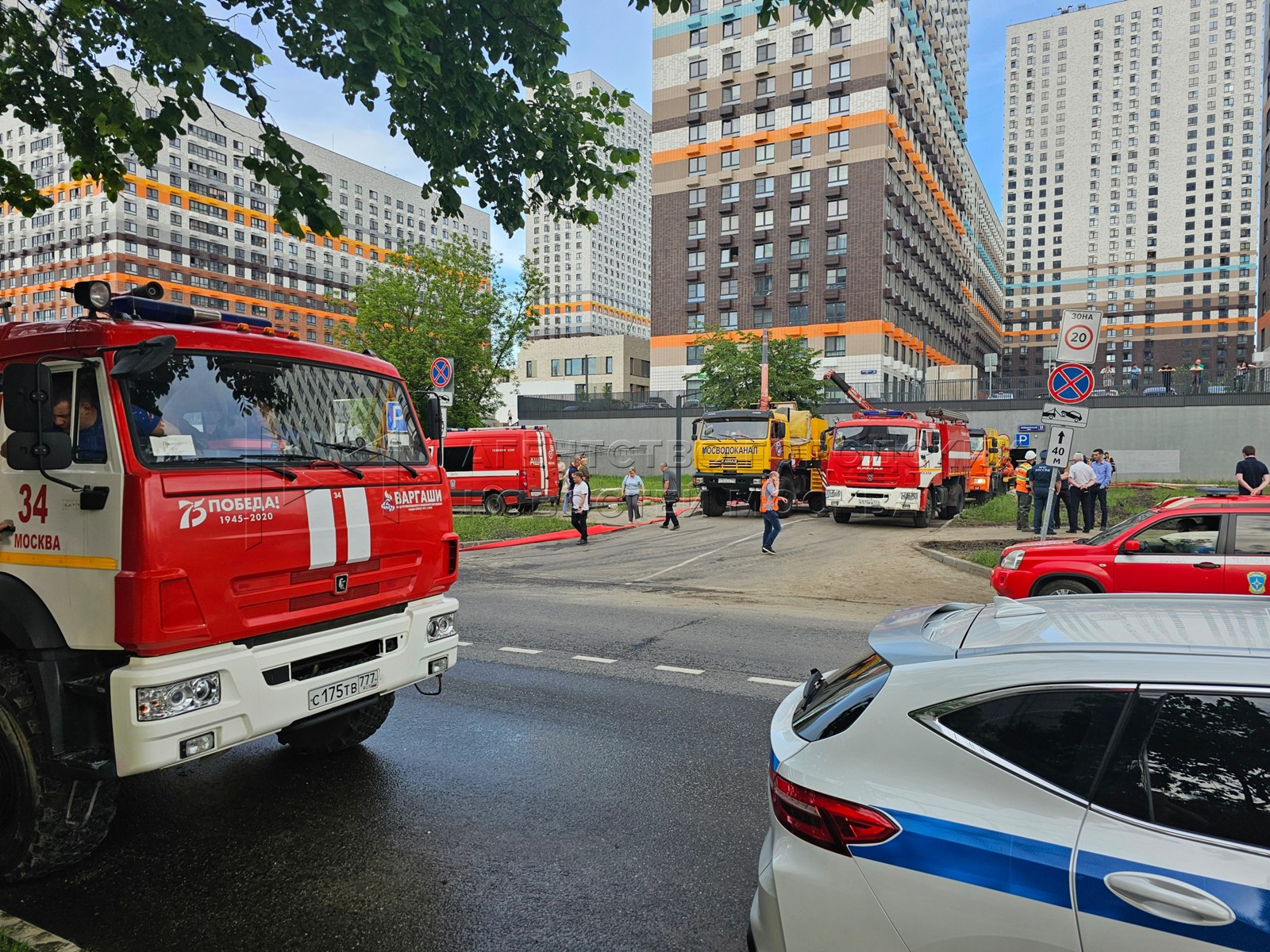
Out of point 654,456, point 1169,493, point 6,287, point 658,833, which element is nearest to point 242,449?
point 658,833

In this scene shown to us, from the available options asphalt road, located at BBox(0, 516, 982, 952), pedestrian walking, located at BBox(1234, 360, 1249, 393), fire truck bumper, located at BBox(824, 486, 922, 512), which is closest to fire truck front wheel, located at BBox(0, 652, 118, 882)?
asphalt road, located at BBox(0, 516, 982, 952)

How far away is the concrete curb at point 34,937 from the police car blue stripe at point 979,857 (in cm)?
282

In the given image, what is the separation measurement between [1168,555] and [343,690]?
764 centimetres

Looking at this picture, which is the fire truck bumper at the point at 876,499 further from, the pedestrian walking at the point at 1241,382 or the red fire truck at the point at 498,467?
the pedestrian walking at the point at 1241,382

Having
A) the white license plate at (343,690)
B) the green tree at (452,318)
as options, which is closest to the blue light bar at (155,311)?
the white license plate at (343,690)

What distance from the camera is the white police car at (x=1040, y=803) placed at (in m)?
1.87

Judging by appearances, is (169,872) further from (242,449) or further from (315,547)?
(242,449)

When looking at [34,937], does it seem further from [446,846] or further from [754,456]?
[754,456]

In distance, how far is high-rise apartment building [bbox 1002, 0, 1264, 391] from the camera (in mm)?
132250

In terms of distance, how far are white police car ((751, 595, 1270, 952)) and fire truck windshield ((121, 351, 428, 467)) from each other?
2943 millimetres

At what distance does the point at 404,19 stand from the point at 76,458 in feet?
11.4

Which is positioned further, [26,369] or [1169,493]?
[1169,493]

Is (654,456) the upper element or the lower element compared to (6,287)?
lower

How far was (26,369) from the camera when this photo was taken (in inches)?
138
